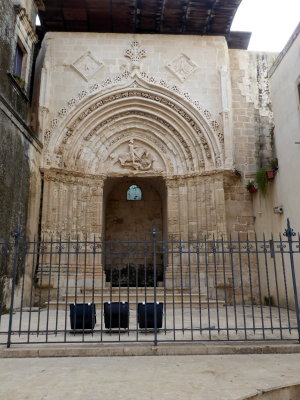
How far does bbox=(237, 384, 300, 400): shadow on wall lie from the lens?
3265 mm

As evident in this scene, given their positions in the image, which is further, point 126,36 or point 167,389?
point 126,36

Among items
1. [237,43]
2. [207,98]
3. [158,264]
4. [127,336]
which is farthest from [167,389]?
[237,43]

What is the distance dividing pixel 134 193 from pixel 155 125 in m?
4.12

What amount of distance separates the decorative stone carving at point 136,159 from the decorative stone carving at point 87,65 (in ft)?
8.62

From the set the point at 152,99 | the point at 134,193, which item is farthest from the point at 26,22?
the point at 134,193

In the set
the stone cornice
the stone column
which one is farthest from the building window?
the stone column

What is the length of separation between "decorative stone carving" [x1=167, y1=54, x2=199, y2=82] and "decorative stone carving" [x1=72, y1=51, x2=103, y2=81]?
2.39m

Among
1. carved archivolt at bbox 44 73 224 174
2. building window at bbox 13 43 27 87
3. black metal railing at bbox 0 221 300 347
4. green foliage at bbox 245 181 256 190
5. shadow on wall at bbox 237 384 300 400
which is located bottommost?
shadow on wall at bbox 237 384 300 400

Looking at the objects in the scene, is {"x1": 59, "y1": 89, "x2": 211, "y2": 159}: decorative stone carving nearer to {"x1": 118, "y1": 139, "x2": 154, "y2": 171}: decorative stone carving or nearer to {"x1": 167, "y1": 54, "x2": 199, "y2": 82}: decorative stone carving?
{"x1": 167, "y1": 54, "x2": 199, "y2": 82}: decorative stone carving

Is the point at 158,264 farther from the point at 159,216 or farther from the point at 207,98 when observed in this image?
the point at 207,98

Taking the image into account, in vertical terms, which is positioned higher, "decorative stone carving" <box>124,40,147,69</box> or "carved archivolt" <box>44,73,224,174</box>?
"decorative stone carving" <box>124,40,147,69</box>

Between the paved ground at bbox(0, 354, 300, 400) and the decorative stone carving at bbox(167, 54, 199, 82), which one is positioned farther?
the decorative stone carving at bbox(167, 54, 199, 82)

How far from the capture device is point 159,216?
1505 centimetres

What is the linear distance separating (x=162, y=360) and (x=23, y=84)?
27.2 ft
